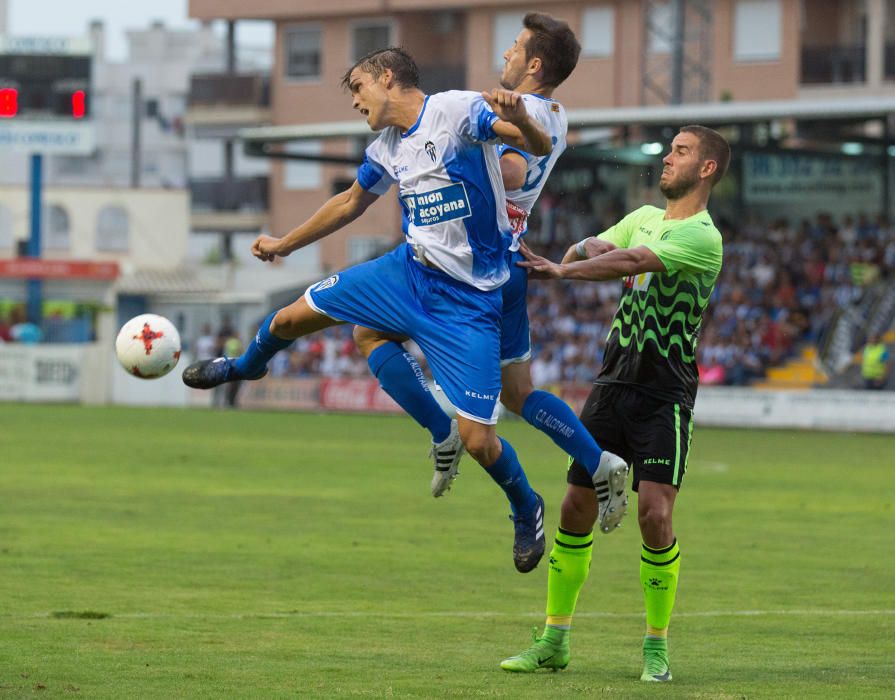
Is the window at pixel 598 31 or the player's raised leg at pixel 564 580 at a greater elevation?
the window at pixel 598 31

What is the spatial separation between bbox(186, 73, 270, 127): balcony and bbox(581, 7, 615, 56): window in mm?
13496

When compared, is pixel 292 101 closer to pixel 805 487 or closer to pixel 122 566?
pixel 805 487

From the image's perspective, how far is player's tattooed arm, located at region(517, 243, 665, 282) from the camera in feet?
25.3

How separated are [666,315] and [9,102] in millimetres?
37794

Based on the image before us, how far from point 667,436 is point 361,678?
1875 mm

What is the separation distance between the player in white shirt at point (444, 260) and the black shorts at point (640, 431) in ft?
1.61

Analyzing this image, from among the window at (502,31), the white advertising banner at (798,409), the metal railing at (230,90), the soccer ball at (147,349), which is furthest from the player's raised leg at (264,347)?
the metal railing at (230,90)

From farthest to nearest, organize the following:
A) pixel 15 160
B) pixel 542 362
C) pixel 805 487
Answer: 1. pixel 15 160
2. pixel 542 362
3. pixel 805 487

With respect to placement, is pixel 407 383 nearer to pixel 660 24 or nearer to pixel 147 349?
pixel 147 349

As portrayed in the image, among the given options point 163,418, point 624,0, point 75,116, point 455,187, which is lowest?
point 163,418

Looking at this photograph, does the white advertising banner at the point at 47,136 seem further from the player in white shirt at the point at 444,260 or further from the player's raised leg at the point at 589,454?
the player's raised leg at the point at 589,454

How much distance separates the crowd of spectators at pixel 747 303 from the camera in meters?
36.3

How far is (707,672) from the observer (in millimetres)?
8555

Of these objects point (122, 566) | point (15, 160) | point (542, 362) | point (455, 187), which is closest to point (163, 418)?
point (542, 362)
